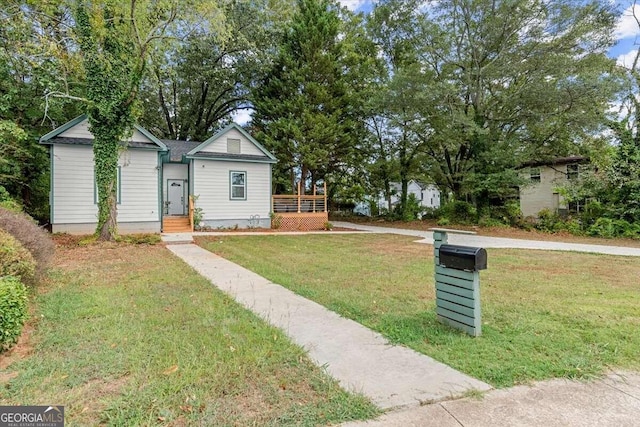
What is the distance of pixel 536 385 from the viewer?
254cm

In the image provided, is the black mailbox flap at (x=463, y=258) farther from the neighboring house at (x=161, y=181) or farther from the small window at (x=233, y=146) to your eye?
the small window at (x=233, y=146)

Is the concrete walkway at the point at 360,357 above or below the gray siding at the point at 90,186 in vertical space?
below

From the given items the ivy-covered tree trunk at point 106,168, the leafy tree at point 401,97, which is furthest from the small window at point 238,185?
the leafy tree at point 401,97

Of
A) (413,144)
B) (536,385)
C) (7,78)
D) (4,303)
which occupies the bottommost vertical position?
(536,385)

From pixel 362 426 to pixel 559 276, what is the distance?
6.06m

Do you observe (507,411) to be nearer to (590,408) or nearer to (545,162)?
(590,408)

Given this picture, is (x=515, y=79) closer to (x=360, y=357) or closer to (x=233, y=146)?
(x=233, y=146)

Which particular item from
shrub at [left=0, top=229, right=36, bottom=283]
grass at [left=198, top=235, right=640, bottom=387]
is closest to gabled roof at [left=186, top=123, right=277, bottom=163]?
grass at [left=198, top=235, right=640, bottom=387]

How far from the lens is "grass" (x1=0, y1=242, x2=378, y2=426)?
2176 mm

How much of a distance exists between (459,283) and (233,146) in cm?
1457

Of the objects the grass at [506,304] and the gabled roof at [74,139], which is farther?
the gabled roof at [74,139]

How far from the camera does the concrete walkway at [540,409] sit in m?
2.08

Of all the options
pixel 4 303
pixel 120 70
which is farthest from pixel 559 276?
pixel 120 70

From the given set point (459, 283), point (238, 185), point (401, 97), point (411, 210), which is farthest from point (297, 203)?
point (459, 283)
